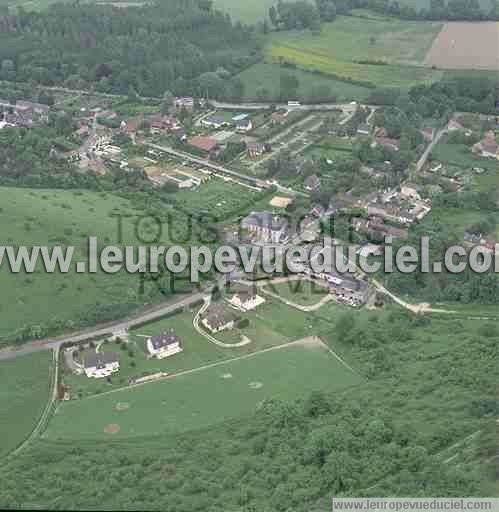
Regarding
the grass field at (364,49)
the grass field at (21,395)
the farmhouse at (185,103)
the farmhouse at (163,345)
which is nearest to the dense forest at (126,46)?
the farmhouse at (185,103)

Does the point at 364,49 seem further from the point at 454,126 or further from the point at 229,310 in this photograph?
the point at 229,310

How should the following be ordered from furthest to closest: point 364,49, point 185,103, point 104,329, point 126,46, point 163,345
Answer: point 364,49 < point 126,46 < point 185,103 < point 104,329 < point 163,345

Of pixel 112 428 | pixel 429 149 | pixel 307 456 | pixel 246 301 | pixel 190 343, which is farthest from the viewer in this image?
pixel 429 149

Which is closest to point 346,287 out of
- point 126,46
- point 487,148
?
point 487,148

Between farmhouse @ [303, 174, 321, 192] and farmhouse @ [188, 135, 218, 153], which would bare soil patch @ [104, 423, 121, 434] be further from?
farmhouse @ [188, 135, 218, 153]

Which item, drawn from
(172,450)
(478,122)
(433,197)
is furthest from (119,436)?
(478,122)

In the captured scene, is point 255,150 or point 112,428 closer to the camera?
point 112,428
